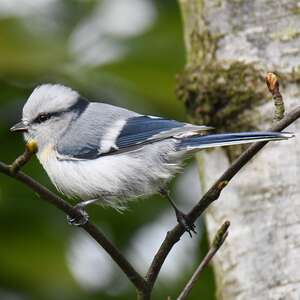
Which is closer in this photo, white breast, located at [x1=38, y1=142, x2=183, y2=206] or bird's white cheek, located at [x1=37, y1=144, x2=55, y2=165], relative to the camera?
white breast, located at [x1=38, y1=142, x2=183, y2=206]

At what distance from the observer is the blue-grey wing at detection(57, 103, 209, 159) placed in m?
2.66

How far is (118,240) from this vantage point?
366cm

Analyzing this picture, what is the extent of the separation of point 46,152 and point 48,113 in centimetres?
22

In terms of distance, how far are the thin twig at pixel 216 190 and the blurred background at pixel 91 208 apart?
1.37 m

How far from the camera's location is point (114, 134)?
2736mm

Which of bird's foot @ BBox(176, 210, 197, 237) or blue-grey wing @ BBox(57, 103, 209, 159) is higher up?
blue-grey wing @ BBox(57, 103, 209, 159)

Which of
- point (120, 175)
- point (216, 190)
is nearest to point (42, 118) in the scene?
point (120, 175)

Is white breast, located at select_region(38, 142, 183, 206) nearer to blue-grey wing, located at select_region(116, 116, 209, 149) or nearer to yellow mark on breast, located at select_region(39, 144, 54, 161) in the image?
blue-grey wing, located at select_region(116, 116, 209, 149)

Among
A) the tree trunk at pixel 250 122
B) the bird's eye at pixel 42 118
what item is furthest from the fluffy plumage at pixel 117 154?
the tree trunk at pixel 250 122

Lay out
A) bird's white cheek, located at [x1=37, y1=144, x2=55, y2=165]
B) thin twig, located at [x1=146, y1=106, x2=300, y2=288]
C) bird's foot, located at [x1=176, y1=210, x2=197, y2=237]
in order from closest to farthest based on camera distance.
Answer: thin twig, located at [x1=146, y1=106, x2=300, y2=288] < bird's foot, located at [x1=176, y1=210, x2=197, y2=237] < bird's white cheek, located at [x1=37, y1=144, x2=55, y2=165]

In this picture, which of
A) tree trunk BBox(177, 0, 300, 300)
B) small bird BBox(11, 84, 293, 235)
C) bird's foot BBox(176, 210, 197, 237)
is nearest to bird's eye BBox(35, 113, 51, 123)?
small bird BBox(11, 84, 293, 235)

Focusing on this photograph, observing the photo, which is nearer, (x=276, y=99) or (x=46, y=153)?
(x=276, y=99)

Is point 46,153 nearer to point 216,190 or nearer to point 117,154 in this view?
point 117,154

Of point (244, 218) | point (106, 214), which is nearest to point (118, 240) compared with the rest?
point (106, 214)
